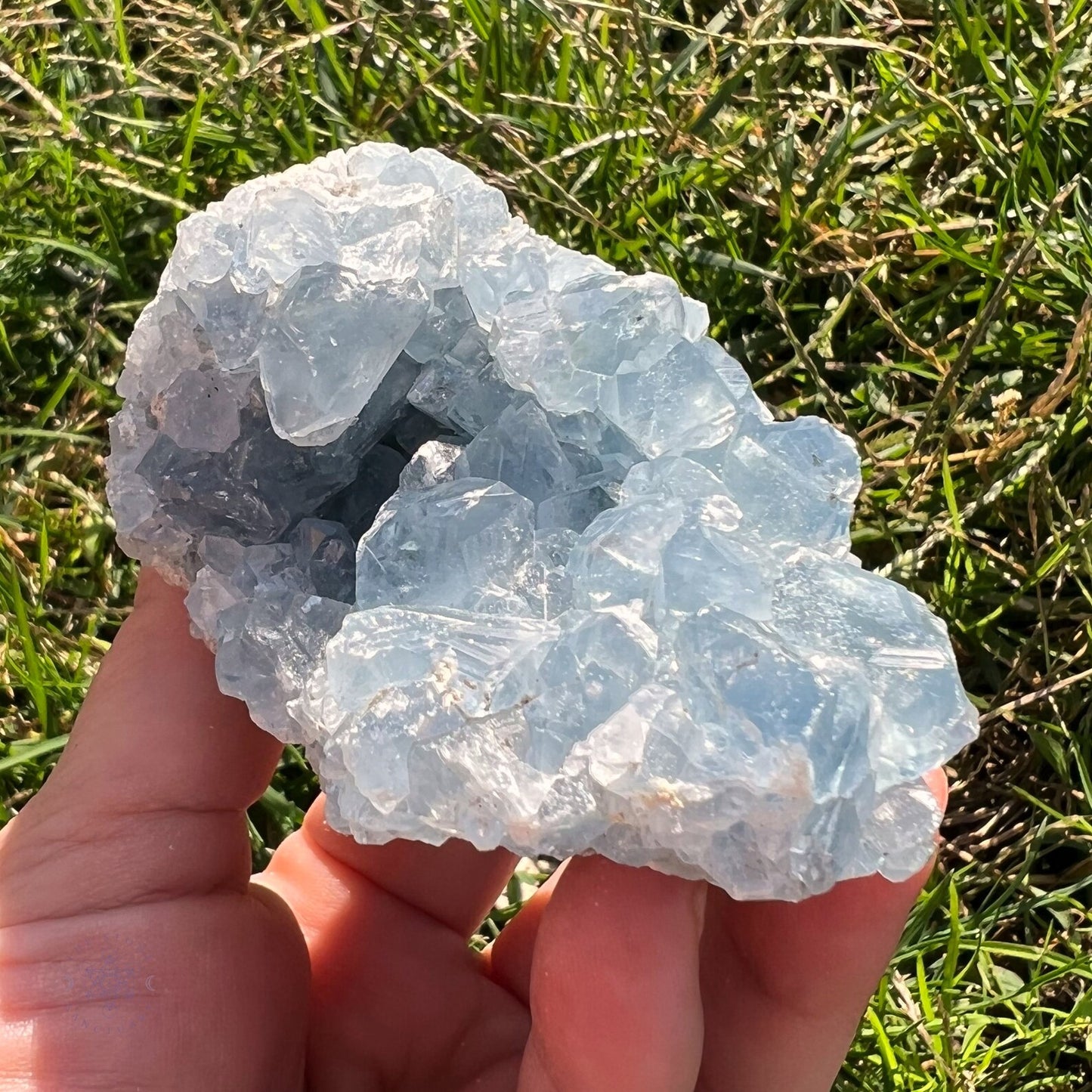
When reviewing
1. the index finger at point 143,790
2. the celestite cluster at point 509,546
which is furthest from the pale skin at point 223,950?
the celestite cluster at point 509,546

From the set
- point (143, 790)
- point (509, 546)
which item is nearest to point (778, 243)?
point (509, 546)

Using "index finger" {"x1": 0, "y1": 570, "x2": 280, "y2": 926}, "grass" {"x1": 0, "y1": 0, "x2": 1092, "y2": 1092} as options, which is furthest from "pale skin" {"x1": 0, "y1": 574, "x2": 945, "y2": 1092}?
"grass" {"x1": 0, "y1": 0, "x2": 1092, "y2": 1092}

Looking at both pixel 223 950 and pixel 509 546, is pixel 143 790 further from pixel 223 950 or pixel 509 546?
pixel 509 546

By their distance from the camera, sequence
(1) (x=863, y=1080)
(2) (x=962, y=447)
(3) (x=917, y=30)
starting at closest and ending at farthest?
1. (1) (x=863, y=1080)
2. (2) (x=962, y=447)
3. (3) (x=917, y=30)

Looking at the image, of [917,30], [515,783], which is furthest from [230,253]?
[917,30]

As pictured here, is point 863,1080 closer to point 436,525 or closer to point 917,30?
point 436,525

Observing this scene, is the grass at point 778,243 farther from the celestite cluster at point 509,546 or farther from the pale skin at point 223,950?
the celestite cluster at point 509,546

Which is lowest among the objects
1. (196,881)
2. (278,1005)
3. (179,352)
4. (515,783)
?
(278,1005)
